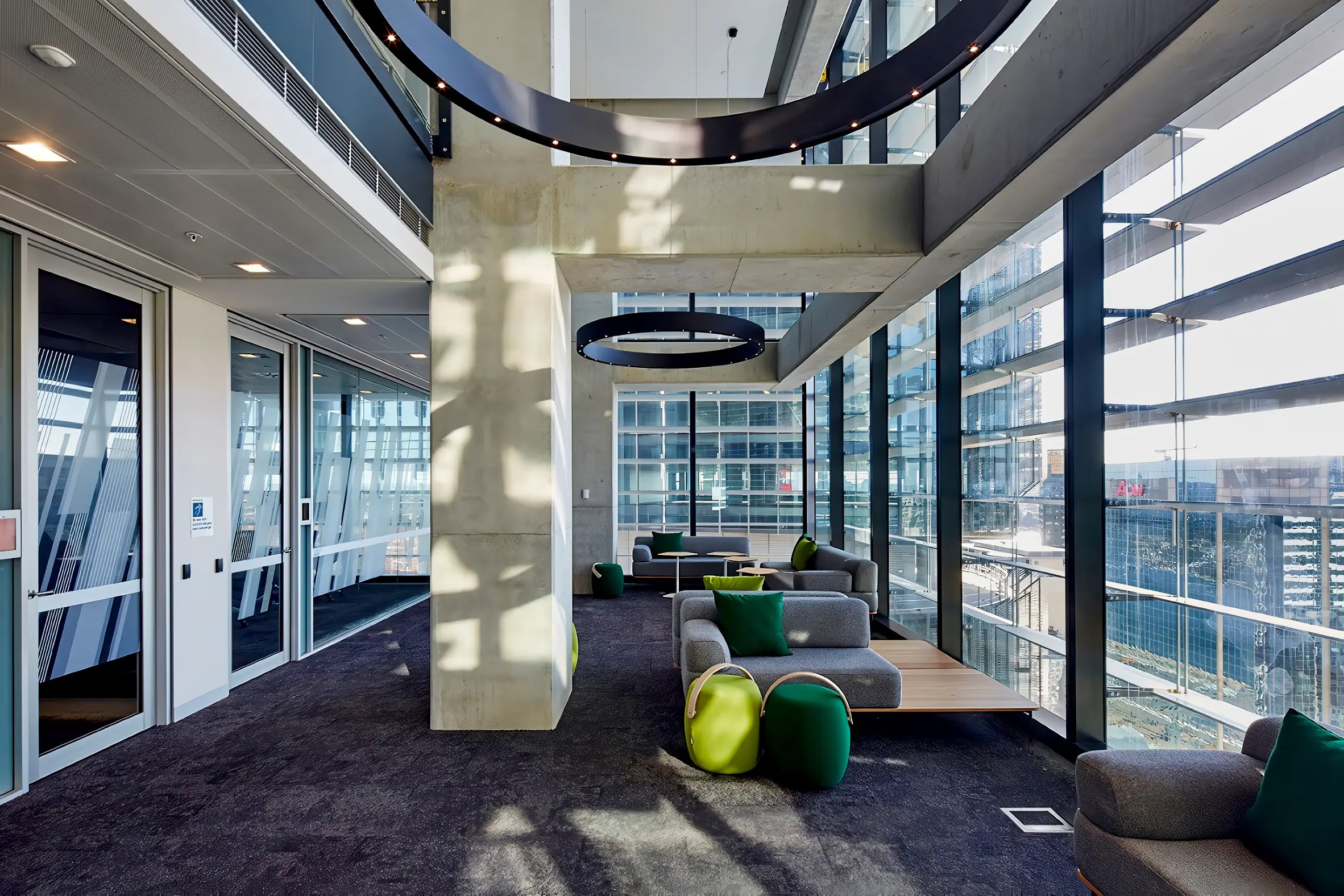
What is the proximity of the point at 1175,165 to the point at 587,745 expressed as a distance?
4842mm

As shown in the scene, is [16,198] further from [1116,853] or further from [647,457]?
[647,457]

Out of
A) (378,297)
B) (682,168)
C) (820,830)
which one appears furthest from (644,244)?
(820,830)

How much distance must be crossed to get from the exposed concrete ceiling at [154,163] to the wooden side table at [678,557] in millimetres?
6978

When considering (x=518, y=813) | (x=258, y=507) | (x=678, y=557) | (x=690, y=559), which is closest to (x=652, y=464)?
(x=690, y=559)

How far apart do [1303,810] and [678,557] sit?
9.20m

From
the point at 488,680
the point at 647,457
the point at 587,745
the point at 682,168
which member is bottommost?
the point at 587,745

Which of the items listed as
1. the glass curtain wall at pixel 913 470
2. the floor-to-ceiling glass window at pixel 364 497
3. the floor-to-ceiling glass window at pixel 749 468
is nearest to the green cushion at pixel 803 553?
the glass curtain wall at pixel 913 470

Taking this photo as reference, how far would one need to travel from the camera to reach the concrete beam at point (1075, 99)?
2.37m

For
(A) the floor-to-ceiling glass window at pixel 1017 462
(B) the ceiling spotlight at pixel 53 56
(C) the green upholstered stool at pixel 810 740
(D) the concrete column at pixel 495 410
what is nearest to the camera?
(B) the ceiling spotlight at pixel 53 56

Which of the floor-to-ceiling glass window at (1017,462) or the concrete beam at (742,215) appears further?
the concrete beam at (742,215)

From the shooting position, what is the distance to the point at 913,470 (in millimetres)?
7160

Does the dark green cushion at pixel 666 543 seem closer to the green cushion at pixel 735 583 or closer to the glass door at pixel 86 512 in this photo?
the green cushion at pixel 735 583

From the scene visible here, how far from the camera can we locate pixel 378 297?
218 inches

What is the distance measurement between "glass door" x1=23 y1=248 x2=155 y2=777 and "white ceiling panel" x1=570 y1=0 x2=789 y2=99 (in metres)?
Answer: 5.89
